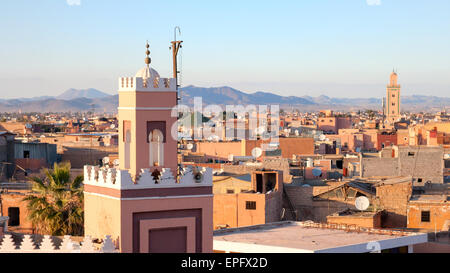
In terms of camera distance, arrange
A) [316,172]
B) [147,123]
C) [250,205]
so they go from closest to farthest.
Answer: [147,123], [250,205], [316,172]

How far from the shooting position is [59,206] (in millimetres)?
17391

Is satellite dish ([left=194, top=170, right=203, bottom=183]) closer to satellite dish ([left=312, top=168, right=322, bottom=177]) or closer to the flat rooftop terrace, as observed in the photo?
the flat rooftop terrace

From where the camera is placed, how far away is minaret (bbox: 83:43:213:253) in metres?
10.8

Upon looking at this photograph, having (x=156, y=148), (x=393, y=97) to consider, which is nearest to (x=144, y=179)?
(x=156, y=148)

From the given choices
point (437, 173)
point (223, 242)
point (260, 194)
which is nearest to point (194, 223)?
point (223, 242)

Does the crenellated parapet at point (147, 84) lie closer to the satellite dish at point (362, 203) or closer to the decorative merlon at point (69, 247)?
the decorative merlon at point (69, 247)

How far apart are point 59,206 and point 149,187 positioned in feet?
22.8

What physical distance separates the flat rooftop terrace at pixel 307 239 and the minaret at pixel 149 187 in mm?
4295

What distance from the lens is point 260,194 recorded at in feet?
72.7

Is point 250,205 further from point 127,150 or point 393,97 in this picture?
point 393,97

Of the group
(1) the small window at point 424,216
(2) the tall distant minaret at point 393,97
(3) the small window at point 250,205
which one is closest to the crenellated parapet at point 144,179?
(3) the small window at point 250,205

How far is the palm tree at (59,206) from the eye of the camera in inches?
674
